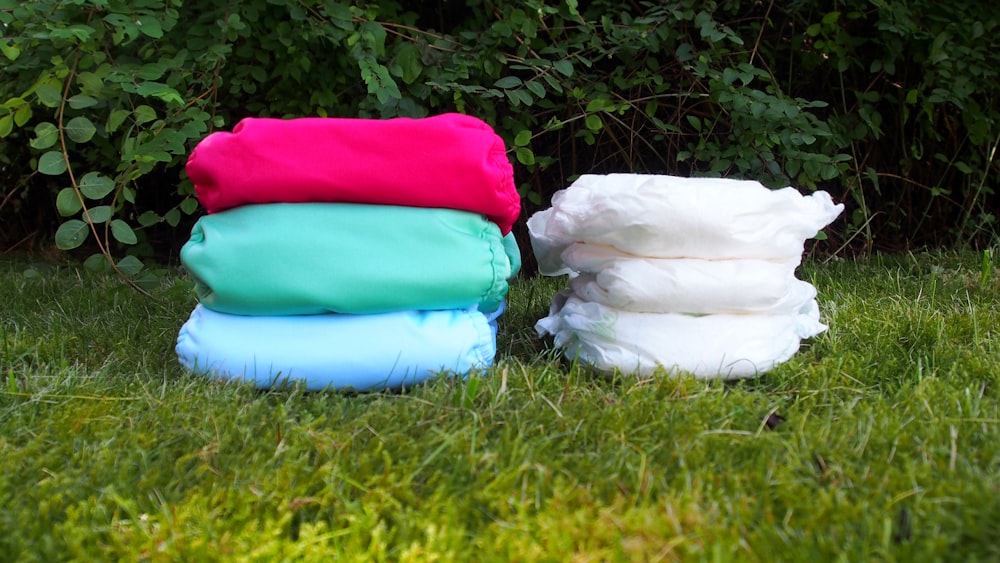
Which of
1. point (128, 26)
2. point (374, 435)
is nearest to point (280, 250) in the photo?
point (374, 435)

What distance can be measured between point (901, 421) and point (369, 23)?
5.14 feet

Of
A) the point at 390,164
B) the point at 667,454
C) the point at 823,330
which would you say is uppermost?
the point at 390,164

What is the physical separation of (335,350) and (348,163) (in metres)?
0.32

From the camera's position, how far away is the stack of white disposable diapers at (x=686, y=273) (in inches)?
54.7

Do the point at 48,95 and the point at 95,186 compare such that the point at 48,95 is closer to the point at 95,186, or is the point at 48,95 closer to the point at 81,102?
the point at 81,102

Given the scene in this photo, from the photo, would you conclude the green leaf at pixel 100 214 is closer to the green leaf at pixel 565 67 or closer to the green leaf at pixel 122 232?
the green leaf at pixel 122 232

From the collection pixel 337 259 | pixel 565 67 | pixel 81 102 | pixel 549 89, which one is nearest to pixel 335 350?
pixel 337 259

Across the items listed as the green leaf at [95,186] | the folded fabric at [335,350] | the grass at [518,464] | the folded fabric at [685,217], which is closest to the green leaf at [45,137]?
the green leaf at [95,186]

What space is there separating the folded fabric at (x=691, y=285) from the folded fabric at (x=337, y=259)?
237 millimetres

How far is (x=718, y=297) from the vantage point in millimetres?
1409

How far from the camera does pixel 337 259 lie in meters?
1.34

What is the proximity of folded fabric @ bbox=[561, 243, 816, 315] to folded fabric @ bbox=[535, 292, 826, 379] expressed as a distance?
0.02m

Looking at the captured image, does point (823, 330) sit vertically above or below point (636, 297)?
below

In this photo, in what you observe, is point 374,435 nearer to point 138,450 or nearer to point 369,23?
point 138,450
